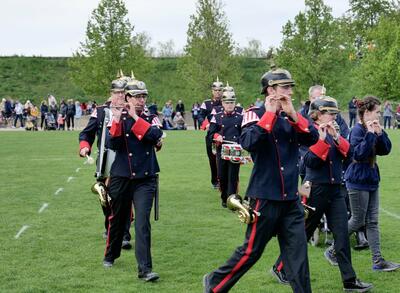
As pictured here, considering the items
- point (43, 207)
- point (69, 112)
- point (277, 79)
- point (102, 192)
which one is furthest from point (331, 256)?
point (69, 112)

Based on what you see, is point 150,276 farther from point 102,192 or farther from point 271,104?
point 271,104

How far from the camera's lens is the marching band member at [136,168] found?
7469 mm

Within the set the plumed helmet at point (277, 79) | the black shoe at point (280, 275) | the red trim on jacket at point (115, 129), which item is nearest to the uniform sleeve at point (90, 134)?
the red trim on jacket at point (115, 129)

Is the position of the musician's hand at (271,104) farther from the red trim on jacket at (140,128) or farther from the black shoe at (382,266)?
the black shoe at (382,266)

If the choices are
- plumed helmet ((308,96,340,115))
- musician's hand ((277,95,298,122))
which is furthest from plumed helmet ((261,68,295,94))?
plumed helmet ((308,96,340,115))

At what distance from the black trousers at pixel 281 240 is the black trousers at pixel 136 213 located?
5.38ft

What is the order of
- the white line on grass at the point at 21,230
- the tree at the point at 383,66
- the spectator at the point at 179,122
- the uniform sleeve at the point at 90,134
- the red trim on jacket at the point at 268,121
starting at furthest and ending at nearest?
the tree at the point at 383,66
the spectator at the point at 179,122
the white line on grass at the point at 21,230
the uniform sleeve at the point at 90,134
the red trim on jacket at the point at 268,121

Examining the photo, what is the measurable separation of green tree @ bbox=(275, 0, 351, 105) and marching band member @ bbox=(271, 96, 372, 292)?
40.9m

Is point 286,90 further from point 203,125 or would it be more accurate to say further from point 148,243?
point 203,125

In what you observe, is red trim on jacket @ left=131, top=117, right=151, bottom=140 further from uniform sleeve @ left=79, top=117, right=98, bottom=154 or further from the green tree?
the green tree

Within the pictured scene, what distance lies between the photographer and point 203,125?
15.0 meters

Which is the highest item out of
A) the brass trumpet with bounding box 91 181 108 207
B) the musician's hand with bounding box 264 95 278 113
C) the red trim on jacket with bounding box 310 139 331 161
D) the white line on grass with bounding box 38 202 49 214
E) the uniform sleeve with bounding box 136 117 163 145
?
the musician's hand with bounding box 264 95 278 113

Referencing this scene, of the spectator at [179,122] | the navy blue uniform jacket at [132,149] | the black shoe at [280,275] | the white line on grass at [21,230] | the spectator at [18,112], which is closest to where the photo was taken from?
the black shoe at [280,275]

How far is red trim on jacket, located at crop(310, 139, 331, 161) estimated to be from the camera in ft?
22.6
